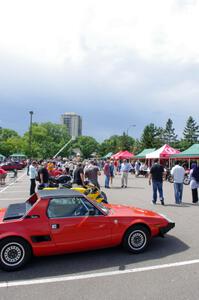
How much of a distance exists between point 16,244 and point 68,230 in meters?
0.90

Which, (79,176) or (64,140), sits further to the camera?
(64,140)

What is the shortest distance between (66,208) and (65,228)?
0.41 m

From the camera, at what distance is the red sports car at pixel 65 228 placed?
4.97 metres

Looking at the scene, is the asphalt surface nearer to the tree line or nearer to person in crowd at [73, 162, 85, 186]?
person in crowd at [73, 162, 85, 186]

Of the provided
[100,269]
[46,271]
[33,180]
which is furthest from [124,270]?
[33,180]

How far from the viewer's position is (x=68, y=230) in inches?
205

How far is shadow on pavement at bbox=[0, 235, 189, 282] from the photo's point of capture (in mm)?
4807

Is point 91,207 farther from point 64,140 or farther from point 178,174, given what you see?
point 64,140

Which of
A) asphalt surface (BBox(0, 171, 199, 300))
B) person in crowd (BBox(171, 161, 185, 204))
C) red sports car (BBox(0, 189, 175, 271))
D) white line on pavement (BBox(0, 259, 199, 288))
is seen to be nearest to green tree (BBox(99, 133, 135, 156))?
person in crowd (BBox(171, 161, 185, 204))

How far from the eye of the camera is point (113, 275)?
15.2 feet

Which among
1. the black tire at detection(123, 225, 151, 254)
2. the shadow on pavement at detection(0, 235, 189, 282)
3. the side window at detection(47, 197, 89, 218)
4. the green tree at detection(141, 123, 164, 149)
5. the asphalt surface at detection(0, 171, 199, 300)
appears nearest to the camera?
the asphalt surface at detection(0, 171, 199, 300)

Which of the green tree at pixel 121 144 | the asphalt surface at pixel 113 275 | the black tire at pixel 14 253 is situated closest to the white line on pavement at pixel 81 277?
the asphalt surface at pixel 113 275

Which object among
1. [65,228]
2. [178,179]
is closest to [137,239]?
[65,228]

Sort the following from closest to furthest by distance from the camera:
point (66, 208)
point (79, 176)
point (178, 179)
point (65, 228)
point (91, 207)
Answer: point (65, 228)
point (66, 208)
point (91, 207)
point (178, 179)
point (79, 176)
